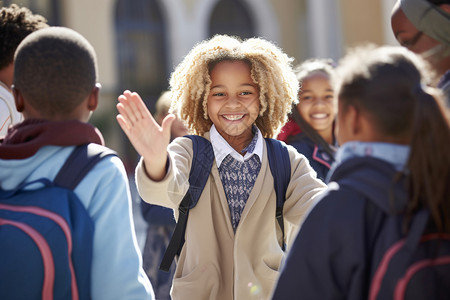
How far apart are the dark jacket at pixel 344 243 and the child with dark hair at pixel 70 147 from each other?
0.52 metres

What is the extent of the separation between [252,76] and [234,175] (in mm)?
451

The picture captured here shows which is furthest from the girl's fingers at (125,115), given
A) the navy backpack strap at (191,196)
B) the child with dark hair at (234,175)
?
the navy backpack strap at (191,196)

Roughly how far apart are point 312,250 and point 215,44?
145 centimetres

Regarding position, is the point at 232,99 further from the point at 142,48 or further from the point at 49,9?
the point at 142,48

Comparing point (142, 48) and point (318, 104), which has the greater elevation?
point (142, 48)

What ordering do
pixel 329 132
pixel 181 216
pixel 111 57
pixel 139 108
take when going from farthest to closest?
pixel 111 57 < pixel 329 132 < pixel 181 216 < pixel 139 108

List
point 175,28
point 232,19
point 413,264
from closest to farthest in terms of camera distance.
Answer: point 413,264 < point 175,28 < point 232,19

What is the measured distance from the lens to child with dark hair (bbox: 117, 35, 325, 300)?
8.63 ft

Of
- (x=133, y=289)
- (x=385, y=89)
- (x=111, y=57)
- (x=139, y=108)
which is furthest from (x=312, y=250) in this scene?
(x=111, y=57)

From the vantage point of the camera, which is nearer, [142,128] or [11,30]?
[142,128]

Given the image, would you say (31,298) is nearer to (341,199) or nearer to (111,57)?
(341,199)

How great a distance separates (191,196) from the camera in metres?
2.65

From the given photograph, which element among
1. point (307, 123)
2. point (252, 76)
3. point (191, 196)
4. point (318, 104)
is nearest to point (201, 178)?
point (191, 196)

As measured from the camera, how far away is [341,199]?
5.65 feet
